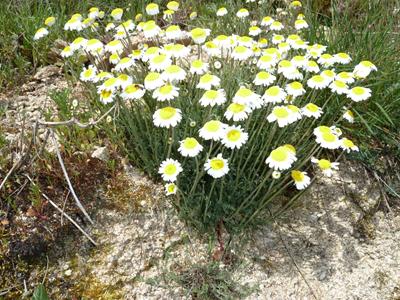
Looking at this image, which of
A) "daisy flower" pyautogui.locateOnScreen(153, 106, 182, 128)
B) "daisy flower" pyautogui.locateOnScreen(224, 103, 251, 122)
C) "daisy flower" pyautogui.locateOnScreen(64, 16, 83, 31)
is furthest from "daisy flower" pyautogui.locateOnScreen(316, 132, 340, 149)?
"daisy flower" pyautogui.locateOnScreen(64, 16, 83, 31)

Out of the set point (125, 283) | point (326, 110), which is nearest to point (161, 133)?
point (125, 283)

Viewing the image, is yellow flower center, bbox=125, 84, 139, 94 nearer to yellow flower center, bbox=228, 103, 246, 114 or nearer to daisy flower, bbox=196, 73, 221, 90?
daisy flower, bbox=196, 73, 221, 90

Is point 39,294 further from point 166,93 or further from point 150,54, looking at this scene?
point 150,54

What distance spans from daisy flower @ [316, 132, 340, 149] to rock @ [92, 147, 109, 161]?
1.27m

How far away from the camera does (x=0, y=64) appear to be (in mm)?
3309

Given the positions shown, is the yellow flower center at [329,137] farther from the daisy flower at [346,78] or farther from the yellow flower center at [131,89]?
the yellow flower center at [131,89]

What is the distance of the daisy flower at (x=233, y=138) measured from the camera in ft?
6.87

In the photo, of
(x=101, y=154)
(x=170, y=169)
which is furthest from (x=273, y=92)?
(x=101, y=154)

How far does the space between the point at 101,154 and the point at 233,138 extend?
37.9 inches

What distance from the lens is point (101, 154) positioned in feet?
8.86

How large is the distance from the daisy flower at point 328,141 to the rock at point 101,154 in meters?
1.27

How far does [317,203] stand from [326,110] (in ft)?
2.05

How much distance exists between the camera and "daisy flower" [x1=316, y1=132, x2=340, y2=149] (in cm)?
215

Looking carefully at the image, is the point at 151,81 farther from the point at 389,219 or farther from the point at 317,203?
the point at 389,219
